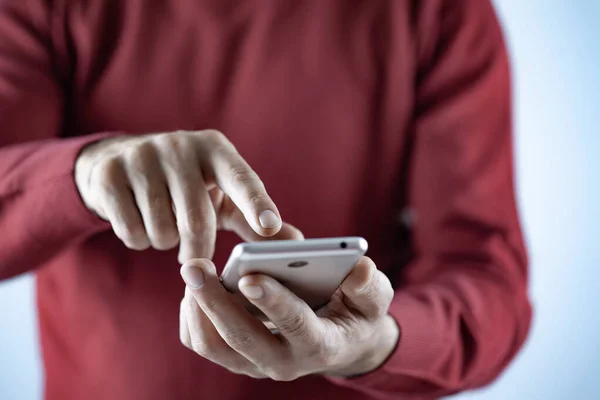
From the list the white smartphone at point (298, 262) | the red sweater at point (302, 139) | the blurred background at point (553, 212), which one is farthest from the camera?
the blurred background at point (553, 212)

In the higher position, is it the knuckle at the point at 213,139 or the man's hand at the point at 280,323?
the knuckle at the point at 213,139

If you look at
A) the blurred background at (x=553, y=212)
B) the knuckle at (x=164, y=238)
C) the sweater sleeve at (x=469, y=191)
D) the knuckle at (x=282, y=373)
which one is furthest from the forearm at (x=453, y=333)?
the blurred background at (x=553, y=212)

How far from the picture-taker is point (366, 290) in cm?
34

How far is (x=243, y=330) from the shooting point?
34 cm

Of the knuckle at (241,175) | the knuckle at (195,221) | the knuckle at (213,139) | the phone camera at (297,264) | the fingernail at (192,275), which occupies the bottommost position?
the fingernail at (192,275)

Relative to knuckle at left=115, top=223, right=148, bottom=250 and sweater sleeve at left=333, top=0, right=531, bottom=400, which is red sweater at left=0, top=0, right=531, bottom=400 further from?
knuckle at left=115, top=223, right=148, bottom=250

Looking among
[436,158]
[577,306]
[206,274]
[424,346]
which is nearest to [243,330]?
[206,274]

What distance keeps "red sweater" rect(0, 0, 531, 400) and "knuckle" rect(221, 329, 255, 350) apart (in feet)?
0.49

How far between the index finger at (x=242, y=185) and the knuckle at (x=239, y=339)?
7cm

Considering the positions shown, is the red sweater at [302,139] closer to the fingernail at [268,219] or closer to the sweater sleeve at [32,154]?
the sweater sleeve at [32,154]

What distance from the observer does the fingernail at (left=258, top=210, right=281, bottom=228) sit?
1.00 feet

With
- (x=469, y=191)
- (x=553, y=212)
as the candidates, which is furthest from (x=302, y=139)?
(x=553, y=212)

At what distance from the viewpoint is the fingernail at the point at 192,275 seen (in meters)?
0.31

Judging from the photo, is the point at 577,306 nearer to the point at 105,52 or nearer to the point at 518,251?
the point at 518,251
